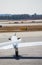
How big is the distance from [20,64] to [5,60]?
59 cm

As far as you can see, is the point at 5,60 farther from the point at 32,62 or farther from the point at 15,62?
the point at 32,62

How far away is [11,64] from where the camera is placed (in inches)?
162

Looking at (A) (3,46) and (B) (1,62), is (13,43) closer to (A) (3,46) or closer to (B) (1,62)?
(A) (3,46)

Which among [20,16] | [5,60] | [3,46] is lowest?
[20,16]

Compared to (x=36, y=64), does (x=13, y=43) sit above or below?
above

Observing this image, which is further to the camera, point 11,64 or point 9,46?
point 9,46

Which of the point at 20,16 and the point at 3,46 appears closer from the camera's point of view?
the point at 3,46

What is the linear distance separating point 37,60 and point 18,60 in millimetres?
543

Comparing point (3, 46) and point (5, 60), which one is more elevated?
point (3, 46)

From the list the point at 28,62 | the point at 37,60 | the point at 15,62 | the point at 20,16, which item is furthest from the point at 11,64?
the point at 20,16

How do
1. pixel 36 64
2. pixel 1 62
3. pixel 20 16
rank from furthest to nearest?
pixel 20 16 < pixel 1 62 < pixel 36 64

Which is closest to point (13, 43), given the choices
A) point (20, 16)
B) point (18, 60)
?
point (18, 60)

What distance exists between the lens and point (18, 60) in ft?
14.7

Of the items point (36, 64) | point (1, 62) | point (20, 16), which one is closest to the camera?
point (36, 64)
